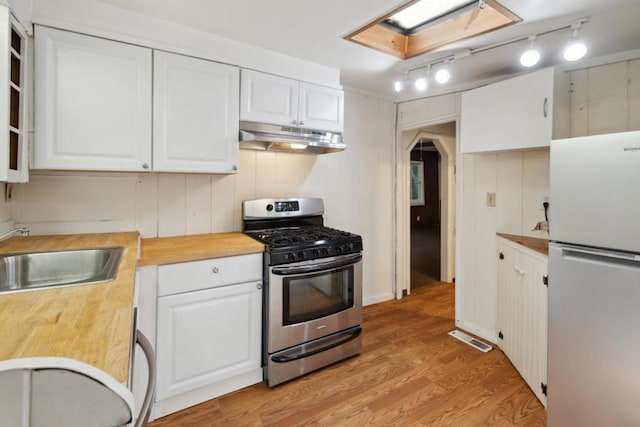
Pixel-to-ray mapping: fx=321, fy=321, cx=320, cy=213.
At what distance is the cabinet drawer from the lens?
70.4 inches

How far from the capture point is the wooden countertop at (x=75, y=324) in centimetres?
64

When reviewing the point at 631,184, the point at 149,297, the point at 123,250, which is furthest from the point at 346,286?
the point at 631,184

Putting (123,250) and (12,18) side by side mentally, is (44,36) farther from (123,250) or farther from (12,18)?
(123,250)

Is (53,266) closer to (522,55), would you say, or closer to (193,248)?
(193,248)

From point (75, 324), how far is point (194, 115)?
1561 millimetres

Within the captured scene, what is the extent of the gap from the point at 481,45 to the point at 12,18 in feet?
8.41

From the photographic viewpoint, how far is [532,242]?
2254mm

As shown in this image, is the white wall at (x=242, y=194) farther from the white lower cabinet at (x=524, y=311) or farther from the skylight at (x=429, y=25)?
the white lower cabinet at (x=524, y=311)

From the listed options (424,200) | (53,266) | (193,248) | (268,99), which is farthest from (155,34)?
(424,200)

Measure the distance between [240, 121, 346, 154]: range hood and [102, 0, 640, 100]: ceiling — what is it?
545 mm

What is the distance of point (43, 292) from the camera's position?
102cm

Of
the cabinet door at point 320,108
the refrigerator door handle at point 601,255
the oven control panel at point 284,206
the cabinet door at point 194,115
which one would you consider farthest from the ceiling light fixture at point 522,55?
the cabinet door at point 194,115

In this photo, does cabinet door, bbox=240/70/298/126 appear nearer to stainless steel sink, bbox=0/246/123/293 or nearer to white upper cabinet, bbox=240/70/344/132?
white upper cabinet, bbox=240/70/344/132

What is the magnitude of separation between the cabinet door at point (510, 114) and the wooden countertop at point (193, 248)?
187cm
